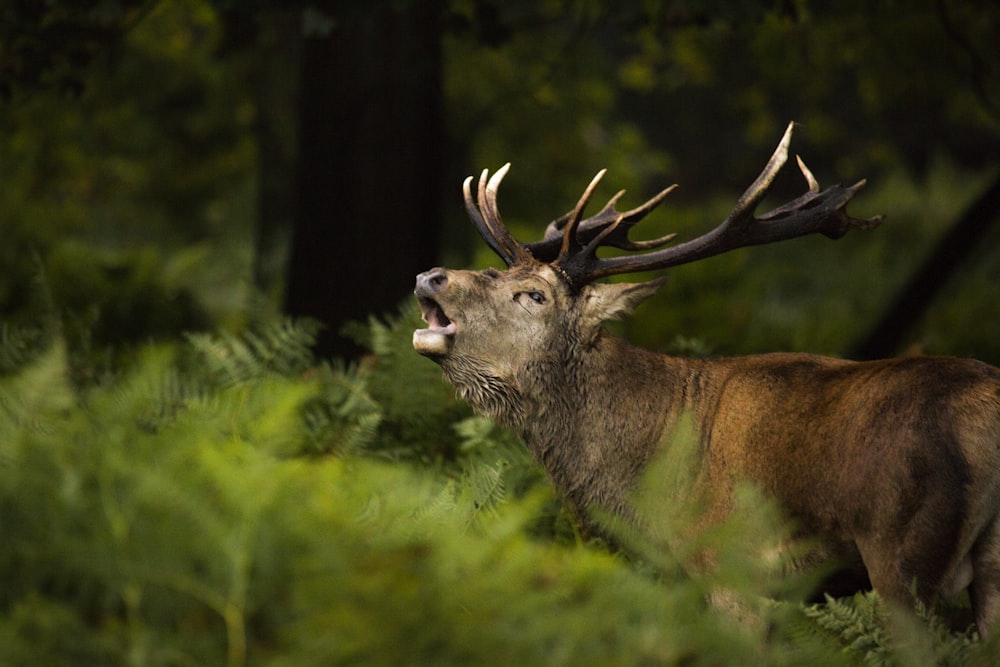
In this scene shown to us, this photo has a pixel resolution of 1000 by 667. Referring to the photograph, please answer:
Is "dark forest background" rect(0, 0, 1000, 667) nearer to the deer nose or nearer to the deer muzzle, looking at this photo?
the deer muzzle

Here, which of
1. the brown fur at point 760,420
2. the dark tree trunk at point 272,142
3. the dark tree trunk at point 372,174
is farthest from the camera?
the dark tree trunk at point 272,142

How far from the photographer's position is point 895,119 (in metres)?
26.9

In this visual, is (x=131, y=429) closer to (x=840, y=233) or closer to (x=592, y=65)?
(x=840, y=233)

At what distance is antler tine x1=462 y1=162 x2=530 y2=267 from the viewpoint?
504cm

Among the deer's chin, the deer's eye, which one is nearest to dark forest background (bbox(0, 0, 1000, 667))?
the deer's chin

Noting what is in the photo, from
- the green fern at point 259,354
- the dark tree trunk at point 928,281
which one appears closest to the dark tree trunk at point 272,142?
the dark tree trunk at point 928,281

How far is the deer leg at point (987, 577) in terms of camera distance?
3781 mm

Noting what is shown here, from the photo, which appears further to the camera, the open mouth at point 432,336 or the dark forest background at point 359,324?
the open mouth at point 432,336

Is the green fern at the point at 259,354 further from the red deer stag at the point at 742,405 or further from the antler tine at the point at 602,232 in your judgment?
the antler tine at the point at 602,232

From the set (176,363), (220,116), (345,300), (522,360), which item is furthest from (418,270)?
(220,116)

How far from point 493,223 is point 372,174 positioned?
226 centimetres

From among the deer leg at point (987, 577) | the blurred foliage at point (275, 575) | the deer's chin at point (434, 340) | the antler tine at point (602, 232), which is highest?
the antler tine at point (602, 232)

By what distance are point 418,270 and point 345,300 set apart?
46 centimetres

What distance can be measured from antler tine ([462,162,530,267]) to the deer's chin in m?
0.46
